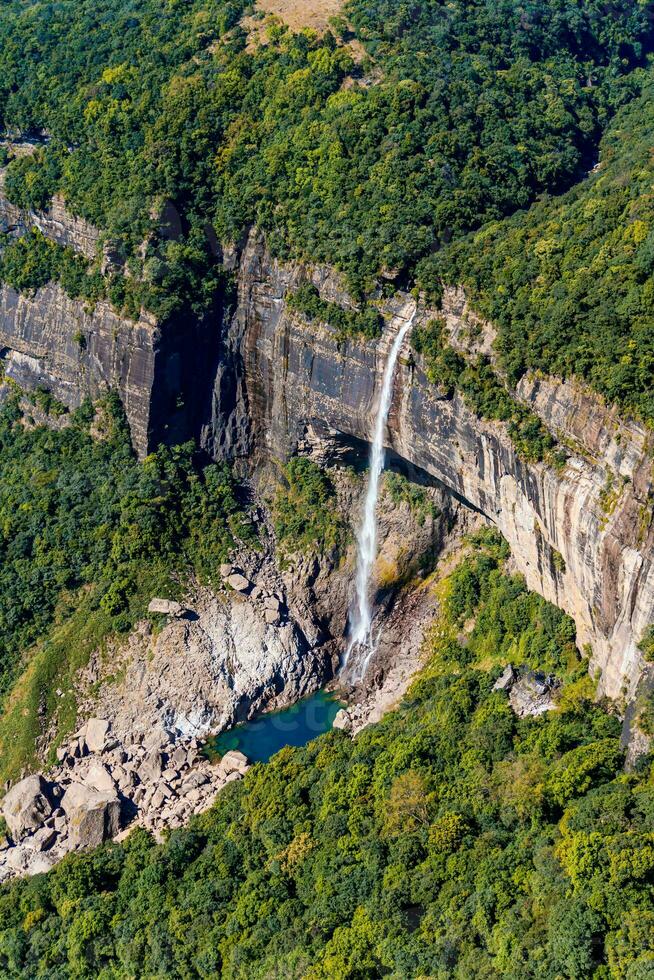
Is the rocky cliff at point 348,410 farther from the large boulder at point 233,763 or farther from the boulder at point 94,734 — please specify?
the large boulder at point 233,763

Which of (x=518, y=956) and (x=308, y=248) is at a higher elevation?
(x=308, y=248)

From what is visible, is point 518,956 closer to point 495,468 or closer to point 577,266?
point 495,468

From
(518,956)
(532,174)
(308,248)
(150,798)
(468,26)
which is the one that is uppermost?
(468,26)

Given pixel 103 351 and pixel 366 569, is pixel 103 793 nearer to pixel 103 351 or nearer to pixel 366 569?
pixel 366 569

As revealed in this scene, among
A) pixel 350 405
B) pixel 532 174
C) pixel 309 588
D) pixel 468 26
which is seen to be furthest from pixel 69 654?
pixel 468 26

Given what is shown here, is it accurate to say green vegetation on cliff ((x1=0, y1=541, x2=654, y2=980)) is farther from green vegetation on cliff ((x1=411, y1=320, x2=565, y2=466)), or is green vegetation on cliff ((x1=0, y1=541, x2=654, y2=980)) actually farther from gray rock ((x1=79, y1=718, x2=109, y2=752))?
green vegetation on cliff ((x1=411, y1=320, x2=565, y2=466))

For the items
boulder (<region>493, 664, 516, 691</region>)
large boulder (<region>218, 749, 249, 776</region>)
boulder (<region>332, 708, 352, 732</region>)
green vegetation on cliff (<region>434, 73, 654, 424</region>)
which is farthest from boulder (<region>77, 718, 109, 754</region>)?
green vegetation on cliff (<region>434, 73, 654, 424</region>)
